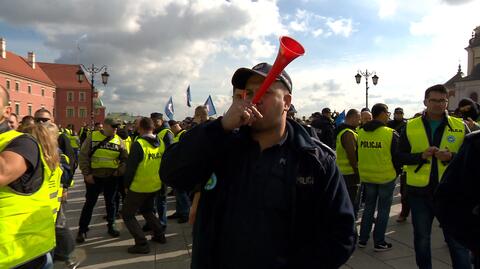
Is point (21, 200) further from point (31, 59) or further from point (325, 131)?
point (31, 59)

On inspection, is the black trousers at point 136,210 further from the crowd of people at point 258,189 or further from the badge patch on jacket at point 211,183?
the badge patch on jacket at point 211,183

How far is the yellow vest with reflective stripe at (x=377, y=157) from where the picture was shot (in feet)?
18.3

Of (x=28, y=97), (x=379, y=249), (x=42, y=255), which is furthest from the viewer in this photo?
(x=28, y=97)

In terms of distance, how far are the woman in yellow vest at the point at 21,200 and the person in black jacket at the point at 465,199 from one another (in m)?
2.42

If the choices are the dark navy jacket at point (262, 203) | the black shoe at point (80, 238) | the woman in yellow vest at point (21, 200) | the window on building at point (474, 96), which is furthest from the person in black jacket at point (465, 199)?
the window on building at point (474, 96)

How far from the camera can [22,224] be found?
8.11ft

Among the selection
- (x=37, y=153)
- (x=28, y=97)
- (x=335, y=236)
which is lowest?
(x=335, y=236)

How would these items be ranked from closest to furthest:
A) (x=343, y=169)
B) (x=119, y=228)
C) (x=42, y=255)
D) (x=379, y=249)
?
1. (x=42, y=255)
2. (x=379, y=249)
3. (x=343, y=169)
4. (x=119, y=228)

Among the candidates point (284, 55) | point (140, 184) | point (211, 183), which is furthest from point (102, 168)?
point (284, 55)

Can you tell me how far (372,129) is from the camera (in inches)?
222

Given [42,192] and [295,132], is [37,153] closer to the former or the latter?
[42,192]

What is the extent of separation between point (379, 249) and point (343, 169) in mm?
1513

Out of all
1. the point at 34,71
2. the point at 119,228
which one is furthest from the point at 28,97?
the point at 119,228

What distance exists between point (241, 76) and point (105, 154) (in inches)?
204
